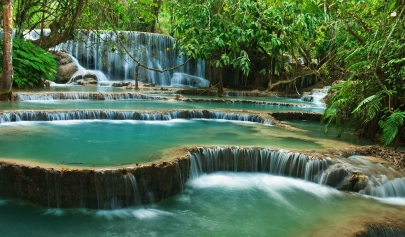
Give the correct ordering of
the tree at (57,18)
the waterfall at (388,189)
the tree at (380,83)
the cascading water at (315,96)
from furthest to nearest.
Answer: the cascading water at (315,96) → the tree at (57,18) → the tree at (380,83) → the waterfall at (388,189)

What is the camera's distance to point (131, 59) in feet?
74.1

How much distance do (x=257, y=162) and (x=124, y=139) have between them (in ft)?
8.46

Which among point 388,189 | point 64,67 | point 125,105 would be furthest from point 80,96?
point 388,189

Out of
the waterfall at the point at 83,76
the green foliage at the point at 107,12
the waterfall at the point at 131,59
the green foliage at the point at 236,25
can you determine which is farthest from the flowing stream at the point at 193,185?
the waterfall at the point at 131,59

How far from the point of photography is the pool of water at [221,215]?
185 inches

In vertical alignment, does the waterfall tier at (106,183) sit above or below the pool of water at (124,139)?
below

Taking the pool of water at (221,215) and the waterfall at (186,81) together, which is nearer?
the pool of water at (221,215)

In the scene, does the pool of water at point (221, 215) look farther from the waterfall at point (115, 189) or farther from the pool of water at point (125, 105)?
the pool of water at point (125, 105)

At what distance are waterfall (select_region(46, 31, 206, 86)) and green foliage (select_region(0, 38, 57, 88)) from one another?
4584 millimetres

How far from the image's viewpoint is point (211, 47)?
8.33 meters

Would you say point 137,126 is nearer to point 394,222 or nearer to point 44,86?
point 394,222

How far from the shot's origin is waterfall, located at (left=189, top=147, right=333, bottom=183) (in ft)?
21.3

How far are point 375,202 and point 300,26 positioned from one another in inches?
172

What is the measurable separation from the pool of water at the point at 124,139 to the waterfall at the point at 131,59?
11.4m
